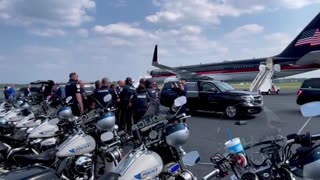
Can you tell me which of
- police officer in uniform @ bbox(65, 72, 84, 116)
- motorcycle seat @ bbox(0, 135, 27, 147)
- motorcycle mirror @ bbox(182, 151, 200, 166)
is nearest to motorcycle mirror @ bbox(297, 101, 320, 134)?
motorcycle mirror @ bbox(182, 151, 200, 166)

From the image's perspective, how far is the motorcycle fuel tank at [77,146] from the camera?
4.77 meters

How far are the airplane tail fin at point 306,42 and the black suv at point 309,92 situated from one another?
49.0 feet

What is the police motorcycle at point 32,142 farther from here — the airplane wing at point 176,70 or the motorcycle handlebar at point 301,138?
the airplane wing at point 176,70

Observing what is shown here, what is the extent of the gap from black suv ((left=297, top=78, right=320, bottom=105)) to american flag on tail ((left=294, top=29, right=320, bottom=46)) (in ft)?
49.0

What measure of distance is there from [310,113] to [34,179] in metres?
2.44

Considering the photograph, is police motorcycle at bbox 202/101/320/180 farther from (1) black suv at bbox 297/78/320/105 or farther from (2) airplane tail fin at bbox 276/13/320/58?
(2) airplane tail fin at bbox 276/13/320/58

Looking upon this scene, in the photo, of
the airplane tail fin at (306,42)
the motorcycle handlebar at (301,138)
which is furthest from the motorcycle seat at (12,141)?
the airplane tail fin at (306,42)

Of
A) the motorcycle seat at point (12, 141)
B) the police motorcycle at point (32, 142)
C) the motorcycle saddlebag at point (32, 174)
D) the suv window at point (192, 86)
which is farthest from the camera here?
the suv window at point (192, 86)

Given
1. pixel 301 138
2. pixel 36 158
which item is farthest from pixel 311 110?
pixel 36 158

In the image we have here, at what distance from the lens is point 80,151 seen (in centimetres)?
491

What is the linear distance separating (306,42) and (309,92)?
16.2m

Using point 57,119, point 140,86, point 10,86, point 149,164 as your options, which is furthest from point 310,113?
point 10,86

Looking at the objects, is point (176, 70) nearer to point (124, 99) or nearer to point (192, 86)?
point (192, 86)

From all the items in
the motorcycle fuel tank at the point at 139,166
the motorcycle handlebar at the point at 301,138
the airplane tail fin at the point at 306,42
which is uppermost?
the airplane tail fin at the point at 306,42
